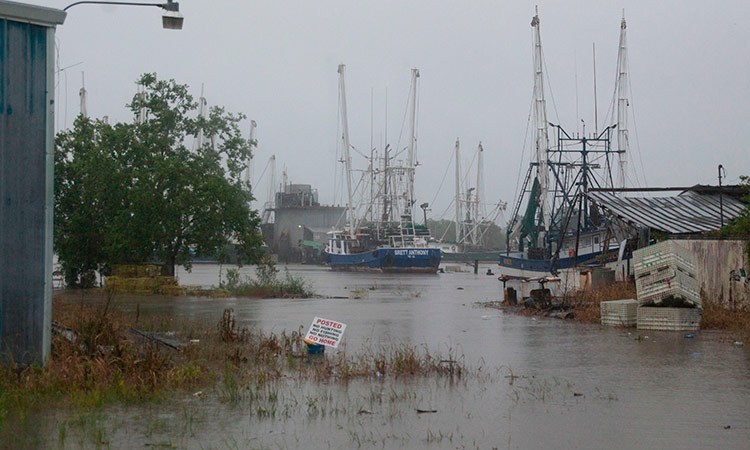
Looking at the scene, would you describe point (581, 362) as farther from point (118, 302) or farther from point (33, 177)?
point (118, 302)

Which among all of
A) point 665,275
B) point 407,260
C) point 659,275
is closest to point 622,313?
point 659,275

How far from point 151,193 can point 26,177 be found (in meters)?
23.2

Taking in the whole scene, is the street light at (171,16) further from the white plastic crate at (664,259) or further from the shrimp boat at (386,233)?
the shrimp boat at (386,233)

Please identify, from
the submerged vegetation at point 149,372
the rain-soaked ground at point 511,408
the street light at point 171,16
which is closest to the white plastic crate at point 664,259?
the rain-soaked ground at point 511,408

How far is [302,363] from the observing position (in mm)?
11727

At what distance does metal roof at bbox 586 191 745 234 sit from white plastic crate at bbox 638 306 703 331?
27.3ft

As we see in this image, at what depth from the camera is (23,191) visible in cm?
942

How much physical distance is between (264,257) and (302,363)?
77.3 feet

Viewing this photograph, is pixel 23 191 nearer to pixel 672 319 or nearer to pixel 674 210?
pixel 672 319

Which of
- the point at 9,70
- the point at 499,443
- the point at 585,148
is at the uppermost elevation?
the point at 585,148

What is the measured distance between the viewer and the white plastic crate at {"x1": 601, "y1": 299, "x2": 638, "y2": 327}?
57.2ft

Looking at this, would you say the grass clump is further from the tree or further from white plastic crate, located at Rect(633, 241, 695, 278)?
white plastic crate, located at Rect(633, 241, 695, 278)

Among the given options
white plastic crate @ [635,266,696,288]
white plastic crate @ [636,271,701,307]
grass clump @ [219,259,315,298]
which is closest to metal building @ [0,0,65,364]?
white plastic crate @ [635,266,696,288]

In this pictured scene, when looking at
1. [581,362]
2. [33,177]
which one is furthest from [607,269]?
[33,177]
